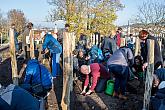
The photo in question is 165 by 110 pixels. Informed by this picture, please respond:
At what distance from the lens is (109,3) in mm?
22234

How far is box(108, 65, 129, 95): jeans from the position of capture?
858 cm

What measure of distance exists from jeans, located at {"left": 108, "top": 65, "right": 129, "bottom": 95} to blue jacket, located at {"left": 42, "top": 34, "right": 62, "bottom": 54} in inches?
107

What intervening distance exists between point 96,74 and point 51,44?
8.32ft

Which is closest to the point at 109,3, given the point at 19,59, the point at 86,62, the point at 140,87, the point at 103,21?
the point at 103,21

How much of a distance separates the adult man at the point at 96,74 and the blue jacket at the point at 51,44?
2093 millimetres

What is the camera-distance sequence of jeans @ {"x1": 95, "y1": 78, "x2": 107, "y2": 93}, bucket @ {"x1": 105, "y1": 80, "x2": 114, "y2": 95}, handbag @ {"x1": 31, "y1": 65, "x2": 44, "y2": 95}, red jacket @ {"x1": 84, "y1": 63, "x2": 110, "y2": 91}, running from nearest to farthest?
1. handbag @ {"x1": 31, "y1": 65, "x2": 44, "y2": 95}
2. red jacket @ {"x1": 84, "y1": 63, "x2": 110, "y2": 91}
3. bucket @ {"x1": 105, "y1": 80, "x2": 114, "y2": 95}
4. jeans @ {"x1": 95, "y1": 78, "x2": 107, "y2": 93}

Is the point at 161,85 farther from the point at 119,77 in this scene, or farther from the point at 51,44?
the point at 51,44

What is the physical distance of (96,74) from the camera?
8.91 metres

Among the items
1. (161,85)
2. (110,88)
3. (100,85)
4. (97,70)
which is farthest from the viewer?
(100,85)

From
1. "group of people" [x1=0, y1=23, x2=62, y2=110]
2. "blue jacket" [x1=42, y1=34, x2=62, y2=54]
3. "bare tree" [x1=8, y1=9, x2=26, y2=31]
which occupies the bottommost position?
"group of people" [x1=0, y1=23, x2=62, y2=110]

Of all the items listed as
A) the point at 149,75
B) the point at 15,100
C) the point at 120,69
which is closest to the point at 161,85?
the point at 149,75

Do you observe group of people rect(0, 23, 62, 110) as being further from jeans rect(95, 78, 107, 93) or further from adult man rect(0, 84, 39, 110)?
jeans rect(95, 78, 107, 93)

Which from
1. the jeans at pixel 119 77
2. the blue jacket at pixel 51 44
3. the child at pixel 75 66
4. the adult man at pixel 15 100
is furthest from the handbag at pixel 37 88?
the child at pixel 75 66

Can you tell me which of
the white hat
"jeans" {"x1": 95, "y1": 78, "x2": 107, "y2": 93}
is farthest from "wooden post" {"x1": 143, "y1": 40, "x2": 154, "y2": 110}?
"jeans" {"x1": 95, "y1": 78, "x2": 107, "y2": 93}
